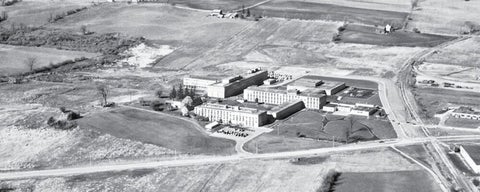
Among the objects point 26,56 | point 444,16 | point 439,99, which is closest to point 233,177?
point 439,99

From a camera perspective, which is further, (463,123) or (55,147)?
(463,123)

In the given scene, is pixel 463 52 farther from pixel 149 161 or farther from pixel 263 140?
pixel 149 161

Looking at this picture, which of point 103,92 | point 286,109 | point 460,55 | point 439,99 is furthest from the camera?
point 460,55

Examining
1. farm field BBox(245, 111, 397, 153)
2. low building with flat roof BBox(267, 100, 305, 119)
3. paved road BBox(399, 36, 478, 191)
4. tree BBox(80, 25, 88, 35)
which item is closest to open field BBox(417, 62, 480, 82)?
paved road BBox(399, 36, 478, 191)

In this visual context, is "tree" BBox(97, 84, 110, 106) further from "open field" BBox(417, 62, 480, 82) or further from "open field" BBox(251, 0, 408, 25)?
"open field" BBox(251, 0, 408, 25)

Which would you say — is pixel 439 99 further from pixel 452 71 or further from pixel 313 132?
pixel 313 132

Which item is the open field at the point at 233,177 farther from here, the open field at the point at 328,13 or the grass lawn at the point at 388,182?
the open field at the point at 328,13

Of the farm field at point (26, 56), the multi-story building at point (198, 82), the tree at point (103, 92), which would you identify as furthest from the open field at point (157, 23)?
the tree at point (103, 92)
